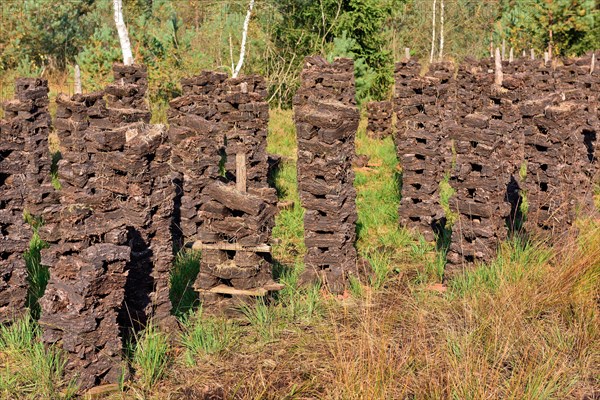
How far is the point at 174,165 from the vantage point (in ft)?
39.8

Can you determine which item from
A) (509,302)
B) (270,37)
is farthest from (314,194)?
(270,37)

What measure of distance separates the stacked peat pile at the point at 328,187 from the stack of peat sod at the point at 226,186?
0.59m

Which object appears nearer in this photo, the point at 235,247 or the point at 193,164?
the point at 235,247

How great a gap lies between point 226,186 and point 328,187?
1.61 metres

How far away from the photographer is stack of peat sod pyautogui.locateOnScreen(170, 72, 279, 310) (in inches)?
299

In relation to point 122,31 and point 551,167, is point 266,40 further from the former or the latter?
point 551,167

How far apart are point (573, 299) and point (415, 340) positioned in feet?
6.45

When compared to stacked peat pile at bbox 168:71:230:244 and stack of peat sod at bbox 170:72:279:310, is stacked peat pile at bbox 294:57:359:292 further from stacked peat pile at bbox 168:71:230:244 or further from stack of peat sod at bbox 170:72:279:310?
stacked peat pile at bbox 168:71:230:244

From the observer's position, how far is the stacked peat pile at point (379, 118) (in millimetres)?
20469

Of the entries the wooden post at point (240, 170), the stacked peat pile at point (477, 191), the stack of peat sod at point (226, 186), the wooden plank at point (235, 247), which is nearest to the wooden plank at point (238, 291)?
the stack of peat sod at point (226, 186)

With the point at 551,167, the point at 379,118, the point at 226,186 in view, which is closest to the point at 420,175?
the point at 551,167

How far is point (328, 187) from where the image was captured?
877 cm

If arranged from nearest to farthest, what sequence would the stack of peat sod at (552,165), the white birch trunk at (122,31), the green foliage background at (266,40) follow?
the stack of peat sod at (552,165) → the white birch trunk at (122,31) → the green foliage background at (266,40)

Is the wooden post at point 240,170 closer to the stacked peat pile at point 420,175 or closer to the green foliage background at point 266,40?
the stacked peat pile at point 420,175
